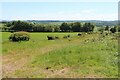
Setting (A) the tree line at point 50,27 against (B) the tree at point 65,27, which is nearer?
(A) the tree line at point 50,27

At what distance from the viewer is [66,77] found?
834cm

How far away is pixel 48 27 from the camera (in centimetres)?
4306

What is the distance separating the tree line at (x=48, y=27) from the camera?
38.5 meters

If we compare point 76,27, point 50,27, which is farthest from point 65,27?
point 50,27

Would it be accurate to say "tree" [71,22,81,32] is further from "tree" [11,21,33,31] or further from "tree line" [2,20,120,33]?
"tree" [11,21,33,31]

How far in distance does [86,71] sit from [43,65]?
7.54ft

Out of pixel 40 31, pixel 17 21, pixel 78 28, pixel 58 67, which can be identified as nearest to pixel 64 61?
pixel 58 67

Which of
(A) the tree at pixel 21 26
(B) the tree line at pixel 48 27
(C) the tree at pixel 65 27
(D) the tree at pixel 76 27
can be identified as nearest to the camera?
(A) the tree at pixel 21 26

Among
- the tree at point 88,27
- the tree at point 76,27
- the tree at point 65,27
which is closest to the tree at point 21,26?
the tree at point 65,27

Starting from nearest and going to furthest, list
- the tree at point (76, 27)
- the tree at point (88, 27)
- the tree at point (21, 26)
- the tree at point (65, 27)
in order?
the tree at point (21, 26) < the tree at point (88, 27) < the tree at point (65, 27) < the tree at point (76, 27)

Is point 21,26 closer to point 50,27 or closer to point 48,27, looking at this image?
point 48,27

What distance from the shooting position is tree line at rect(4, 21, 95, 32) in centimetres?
3850

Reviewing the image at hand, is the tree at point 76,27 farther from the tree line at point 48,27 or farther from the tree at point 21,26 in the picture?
the tree at point 21,26

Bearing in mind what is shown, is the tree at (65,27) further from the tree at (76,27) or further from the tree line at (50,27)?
the tree at (76,27)
